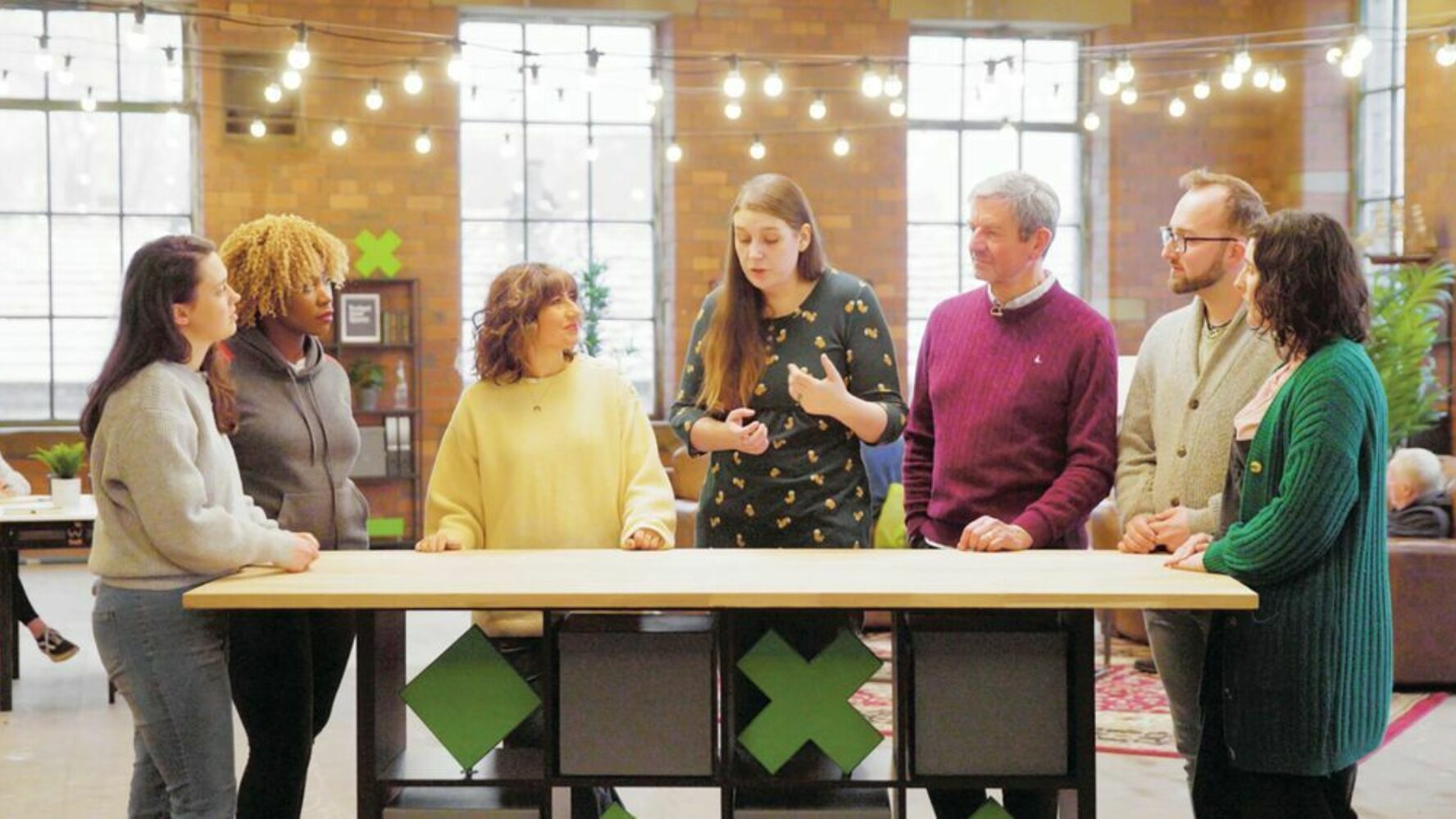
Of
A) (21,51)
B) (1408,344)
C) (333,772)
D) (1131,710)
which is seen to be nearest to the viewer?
(333,772)

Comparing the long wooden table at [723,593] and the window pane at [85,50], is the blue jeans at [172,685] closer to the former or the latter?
the long wooden table at [723,593]

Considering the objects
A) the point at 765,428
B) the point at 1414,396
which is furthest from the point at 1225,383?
the point at 1414,396

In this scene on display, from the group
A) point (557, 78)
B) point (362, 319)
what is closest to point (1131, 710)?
point (362, 319)

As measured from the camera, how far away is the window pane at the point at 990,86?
35.1 feet

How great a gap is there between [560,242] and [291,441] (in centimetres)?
745

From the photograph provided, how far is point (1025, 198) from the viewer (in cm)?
307

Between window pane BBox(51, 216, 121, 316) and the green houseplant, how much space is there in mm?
7606

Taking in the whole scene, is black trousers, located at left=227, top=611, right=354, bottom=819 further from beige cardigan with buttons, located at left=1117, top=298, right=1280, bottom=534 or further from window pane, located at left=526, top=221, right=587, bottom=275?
window pane, located at left=526, top=221, right=587, bottom=275

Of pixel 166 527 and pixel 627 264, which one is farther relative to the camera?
pixel 627 264

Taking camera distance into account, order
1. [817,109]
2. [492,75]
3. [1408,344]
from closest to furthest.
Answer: [1408,344] → [817,109] → [492,75]

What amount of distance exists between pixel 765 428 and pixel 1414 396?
574cm

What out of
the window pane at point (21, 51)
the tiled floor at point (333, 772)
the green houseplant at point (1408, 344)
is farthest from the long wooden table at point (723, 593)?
the window pane at point (21, 51)

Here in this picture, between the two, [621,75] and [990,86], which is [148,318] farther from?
[990,86]

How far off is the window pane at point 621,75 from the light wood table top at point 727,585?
790 centimetres
